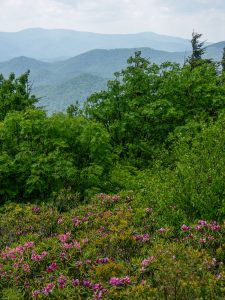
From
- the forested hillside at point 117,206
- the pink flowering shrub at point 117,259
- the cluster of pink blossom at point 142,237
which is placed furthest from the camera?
the cluster of pink blossom at point 142,237

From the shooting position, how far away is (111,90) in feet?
80.7

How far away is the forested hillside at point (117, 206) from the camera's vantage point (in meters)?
6.20

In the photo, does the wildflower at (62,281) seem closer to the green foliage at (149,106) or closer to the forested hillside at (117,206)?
the forested hillside at (117,206)

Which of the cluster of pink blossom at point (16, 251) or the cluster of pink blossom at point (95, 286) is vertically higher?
the cluster of pink blossom at point (95, 286)

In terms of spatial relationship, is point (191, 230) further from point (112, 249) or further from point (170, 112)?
point (170, 112)

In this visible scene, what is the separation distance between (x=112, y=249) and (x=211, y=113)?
1783 cm

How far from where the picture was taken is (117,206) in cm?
1053

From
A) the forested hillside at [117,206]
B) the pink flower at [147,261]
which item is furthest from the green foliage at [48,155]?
the pink flower at [147,261]

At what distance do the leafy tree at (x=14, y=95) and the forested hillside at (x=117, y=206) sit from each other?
646 cm

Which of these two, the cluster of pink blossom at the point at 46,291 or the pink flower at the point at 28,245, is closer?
the cluster of pink blossom at the point at 46,291

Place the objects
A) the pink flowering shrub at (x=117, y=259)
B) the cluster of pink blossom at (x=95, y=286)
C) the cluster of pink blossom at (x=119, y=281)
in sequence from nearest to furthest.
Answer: the pink flowering shrub at (x=117, y=259) < the cluster of pink blossom at (x=95, y=286) < the cluster of pink blossom at (x=119, y=281)

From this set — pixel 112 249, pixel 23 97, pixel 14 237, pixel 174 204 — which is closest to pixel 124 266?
pixel 112 249

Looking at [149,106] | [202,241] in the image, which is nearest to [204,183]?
[202,241]

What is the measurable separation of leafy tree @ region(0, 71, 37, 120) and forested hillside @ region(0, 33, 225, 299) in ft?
21.2
